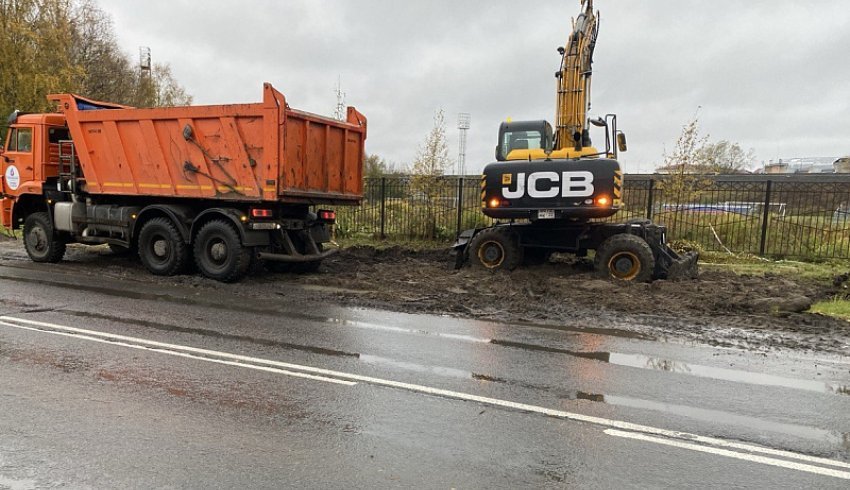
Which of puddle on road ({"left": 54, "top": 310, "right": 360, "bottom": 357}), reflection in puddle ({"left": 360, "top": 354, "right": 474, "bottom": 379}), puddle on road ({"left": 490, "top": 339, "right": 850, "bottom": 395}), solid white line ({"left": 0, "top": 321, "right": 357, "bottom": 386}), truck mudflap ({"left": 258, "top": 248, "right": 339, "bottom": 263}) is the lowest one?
solid white line ({"left": 0, "top": 321, "right": 357, "bottom": 386})

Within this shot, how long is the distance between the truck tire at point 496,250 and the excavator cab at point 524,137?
169 cm

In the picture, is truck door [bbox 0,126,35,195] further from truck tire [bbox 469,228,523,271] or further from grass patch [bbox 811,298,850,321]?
grass patch [bbox 811,298,850,321]

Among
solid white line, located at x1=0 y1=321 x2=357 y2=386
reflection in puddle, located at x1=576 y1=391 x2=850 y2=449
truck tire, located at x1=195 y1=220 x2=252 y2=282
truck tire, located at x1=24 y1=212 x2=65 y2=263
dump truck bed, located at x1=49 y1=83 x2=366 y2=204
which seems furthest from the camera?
truck tire, located at x1=24 y1=212 x2=65 y2=263

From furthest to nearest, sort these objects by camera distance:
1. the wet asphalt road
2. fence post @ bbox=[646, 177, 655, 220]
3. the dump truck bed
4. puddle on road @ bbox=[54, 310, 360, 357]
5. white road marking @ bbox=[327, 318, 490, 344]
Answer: fence post @ bbox=[646, 177, 655, 220] < the dump truck bed < white road marking @ bbox=[327, 318, 490, 344] < puddle on road @ bbox=[54, 310, 360, 357] < the wet asphalt road

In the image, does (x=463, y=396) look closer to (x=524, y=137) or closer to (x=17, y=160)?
(x=524, y=137)

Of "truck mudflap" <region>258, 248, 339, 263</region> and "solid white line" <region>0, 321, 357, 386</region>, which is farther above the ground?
"truck mudflap" <region>258, 248, 339, 263</region>

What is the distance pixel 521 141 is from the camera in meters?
12.5

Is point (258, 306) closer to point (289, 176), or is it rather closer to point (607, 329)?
point (289, 176)

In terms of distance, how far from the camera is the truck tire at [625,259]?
10.2m

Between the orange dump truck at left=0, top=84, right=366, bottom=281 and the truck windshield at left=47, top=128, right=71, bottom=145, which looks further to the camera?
the truck windshield at left=47, top=128, right=71, bottom=145

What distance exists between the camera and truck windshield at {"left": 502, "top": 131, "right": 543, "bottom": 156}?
12.4 m

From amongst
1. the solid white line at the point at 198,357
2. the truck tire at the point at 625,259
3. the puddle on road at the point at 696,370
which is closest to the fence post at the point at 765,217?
the truck tire at the point at 625,259

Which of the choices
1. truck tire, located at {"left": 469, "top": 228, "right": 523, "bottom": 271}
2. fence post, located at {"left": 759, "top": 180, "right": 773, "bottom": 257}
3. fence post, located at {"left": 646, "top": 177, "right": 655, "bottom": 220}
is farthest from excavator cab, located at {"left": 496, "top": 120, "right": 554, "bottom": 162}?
fence post, located at {"left": 759, "top": 180, "right": 773, "bottom": 257}

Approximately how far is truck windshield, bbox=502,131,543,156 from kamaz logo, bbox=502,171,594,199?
1659mm
